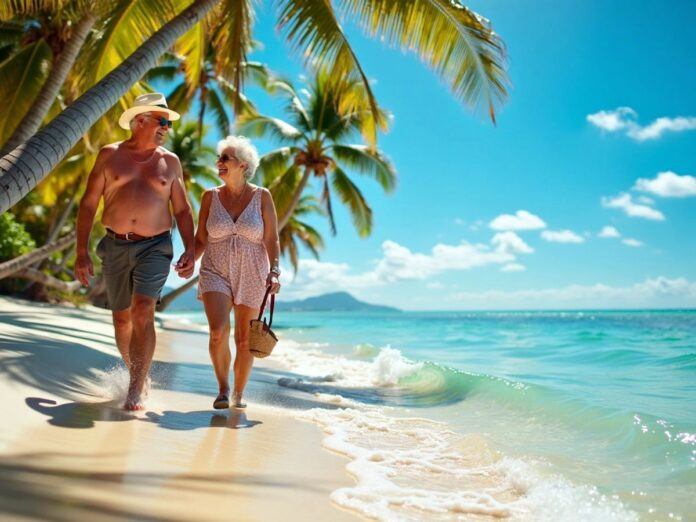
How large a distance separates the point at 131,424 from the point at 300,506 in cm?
145

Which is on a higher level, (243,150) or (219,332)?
(243,150)

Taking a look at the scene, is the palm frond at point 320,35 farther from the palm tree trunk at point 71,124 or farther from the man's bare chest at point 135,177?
the man's bare chest at point 135,177

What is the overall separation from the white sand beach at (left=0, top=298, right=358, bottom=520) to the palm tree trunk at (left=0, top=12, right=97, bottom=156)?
9.83ft

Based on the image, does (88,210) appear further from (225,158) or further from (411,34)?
(411,34)

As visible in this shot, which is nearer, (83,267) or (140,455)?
(140,455)

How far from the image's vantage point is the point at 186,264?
4.38 meters

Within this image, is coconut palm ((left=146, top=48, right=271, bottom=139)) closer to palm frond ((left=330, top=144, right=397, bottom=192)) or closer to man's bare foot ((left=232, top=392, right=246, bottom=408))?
palm frond ((left=330, top=144, right=397, bottom=192))

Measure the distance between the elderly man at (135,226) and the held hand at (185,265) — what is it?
0.06 meters

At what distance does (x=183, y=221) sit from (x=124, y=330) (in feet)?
2.90

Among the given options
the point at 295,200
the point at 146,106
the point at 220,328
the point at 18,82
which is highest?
the point at 18,82

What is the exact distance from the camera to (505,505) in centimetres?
316

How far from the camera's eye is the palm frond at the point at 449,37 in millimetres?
7223

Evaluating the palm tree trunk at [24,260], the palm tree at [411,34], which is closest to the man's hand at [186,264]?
the palm tree at [411,34]

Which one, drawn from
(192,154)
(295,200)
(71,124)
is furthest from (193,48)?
(192,154)
